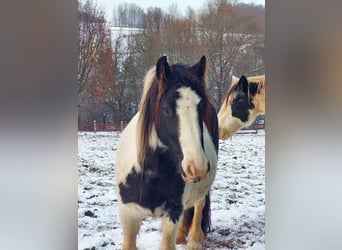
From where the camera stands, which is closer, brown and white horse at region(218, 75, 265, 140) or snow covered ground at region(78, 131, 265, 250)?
snow covered ground at region(78, 131, 265, 250)

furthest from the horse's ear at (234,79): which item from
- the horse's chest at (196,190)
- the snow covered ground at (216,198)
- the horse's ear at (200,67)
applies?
the horse's chest at (196,190)

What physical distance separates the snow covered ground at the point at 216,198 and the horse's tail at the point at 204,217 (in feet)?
0.07

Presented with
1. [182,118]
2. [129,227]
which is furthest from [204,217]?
[182,118]

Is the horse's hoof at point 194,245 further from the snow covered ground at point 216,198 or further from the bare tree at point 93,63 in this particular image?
the bare tree at point 93,63

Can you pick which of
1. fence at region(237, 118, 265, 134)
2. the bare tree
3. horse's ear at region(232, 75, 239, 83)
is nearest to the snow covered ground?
fence at region(237, 118, 265, 134)

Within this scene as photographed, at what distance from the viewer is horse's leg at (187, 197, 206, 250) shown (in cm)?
189

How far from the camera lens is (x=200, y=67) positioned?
1.89 meters

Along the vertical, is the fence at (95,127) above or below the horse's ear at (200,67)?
below

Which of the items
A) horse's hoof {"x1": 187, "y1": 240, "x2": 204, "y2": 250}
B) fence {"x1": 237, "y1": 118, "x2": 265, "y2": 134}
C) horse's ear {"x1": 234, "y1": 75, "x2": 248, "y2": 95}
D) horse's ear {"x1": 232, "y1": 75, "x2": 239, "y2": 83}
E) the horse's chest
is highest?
horse's ear {"x1": 232, "y1": 75, "x2": 239, "y2": 83}

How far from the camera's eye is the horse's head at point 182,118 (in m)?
1.81

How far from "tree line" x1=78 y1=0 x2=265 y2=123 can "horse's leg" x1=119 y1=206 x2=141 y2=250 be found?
401mm

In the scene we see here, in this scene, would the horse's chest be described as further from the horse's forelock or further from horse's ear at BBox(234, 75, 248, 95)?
horse's ear at BBox(234, 75, 248, 95)
